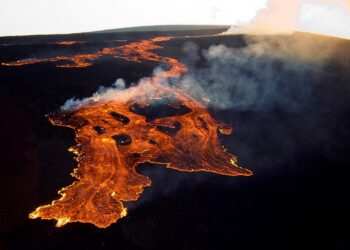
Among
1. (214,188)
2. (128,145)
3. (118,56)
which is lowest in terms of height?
(214,188)

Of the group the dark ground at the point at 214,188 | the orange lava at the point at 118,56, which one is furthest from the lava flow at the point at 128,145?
the orange lava at the point at 118,56

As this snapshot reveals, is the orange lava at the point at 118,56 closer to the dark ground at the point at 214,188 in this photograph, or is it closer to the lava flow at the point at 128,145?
the dark ground at the point at 214,188

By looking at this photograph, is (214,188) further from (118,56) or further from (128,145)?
(118,56)

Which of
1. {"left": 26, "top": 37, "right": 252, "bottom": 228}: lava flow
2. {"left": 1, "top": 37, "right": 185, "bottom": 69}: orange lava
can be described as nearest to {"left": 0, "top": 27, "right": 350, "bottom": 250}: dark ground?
{"left": 26, "top": 37, "right": 252, "bottom": 228}: lava flow

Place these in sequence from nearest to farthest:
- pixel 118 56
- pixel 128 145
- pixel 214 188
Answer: pixel 214 188, pixel 128 145, pixel 118 56

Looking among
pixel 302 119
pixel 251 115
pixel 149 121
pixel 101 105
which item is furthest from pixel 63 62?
pixel 302 119

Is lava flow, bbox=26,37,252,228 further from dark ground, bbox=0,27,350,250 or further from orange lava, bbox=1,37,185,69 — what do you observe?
orange lava, bbox=1,37,185,69

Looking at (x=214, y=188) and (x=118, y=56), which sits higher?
(x=118, y=56)

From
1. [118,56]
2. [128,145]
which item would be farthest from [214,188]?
[118,56]
